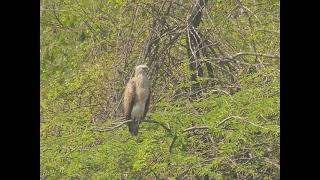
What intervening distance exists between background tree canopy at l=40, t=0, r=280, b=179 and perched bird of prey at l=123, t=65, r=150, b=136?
0.09 meters

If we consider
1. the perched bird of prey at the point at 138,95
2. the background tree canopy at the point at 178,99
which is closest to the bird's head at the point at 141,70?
the perched bird of prey at the point at 138,95

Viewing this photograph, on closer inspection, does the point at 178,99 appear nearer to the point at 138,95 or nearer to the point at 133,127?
the point at 133,127

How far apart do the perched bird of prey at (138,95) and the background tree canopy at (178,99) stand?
0.09m

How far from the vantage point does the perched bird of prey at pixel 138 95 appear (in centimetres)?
613

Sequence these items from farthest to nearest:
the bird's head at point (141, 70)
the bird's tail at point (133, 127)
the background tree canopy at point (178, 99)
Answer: the bird's head at point (141, 70) < the bird's tail at point (133, 127) < the background tree canopy at point (178, 99)

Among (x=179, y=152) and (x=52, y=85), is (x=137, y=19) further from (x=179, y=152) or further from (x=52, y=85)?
(x=179, y=152)

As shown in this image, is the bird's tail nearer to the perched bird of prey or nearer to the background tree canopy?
the background tree canopy

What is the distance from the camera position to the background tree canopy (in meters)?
5.34

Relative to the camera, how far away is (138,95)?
20.8 ft

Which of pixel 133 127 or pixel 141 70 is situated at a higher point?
pixel 141 70

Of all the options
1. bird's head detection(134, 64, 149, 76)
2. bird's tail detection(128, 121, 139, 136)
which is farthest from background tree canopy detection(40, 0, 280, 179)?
bird's head detection(134, 64, 149, 76)

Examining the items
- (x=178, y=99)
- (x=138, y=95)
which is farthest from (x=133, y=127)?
(x=138, y=95)

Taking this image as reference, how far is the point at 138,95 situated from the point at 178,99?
58 cm

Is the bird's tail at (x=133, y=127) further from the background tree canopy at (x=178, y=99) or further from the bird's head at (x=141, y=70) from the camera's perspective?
the bird's head at (x=141, y=70)
